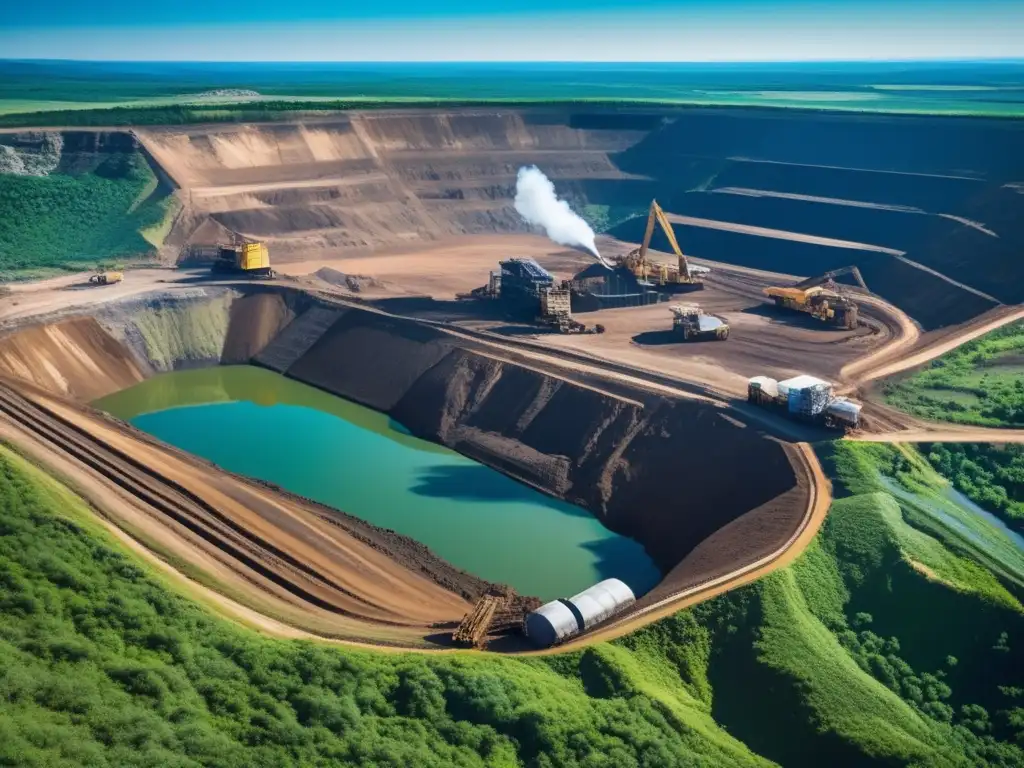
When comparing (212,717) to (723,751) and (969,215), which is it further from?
(969,215)

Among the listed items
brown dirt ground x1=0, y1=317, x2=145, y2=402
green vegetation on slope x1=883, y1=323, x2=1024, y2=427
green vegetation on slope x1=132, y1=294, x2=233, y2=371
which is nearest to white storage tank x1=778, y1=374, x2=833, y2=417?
green vegetation on slope x1=883, y1=323, x2=1024, y2=427

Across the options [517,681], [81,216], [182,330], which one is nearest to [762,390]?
[517,681]

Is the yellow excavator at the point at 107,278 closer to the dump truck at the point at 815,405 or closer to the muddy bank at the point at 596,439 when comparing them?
the muddy bank at the point at 596,439

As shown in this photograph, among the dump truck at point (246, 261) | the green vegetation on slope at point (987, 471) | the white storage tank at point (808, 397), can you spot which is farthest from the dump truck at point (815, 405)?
A: the dump truck at point (246, 261)

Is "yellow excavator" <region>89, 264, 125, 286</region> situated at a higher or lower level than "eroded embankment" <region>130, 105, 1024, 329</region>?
lower

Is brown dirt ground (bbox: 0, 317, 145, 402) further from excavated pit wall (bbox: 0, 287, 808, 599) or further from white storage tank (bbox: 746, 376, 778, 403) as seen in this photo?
white storage tank (bbox: 746, 376, 778, 403)

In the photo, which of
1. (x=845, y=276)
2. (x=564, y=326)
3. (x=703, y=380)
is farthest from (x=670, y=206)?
(x=703, y=380)
